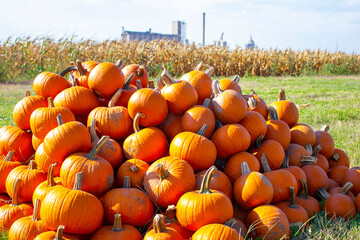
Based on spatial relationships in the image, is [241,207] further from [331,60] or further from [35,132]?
[331,60]

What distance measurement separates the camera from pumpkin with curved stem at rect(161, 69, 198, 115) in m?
3.10

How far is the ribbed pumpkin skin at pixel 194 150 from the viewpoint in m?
2.73

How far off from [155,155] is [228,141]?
2.05 ft

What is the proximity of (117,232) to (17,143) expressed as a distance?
4.92 ft

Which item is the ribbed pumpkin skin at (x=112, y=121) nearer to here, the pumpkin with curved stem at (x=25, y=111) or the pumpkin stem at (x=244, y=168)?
the pumpkin with curved stem at (x=25, y=111)

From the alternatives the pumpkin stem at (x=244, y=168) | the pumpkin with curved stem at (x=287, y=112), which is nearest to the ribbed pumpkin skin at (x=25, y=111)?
the pumpkin stem at (x=244, y=168)

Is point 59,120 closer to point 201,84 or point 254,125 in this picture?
point 201,84

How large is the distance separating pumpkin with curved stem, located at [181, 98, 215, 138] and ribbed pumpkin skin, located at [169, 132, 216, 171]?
0.44 ft

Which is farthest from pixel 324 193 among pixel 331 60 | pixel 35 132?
pixel 331 60

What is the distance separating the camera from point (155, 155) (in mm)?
2896

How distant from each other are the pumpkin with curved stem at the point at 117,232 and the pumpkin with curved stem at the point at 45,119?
1.03 meters

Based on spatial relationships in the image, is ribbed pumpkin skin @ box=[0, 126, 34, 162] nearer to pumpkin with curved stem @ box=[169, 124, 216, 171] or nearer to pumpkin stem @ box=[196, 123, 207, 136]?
pumpkin with curved stem @ box=[169, 124, 216, 171]

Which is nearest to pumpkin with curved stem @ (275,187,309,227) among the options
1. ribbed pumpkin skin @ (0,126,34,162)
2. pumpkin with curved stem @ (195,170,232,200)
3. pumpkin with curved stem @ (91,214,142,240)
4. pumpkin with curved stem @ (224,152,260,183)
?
pumpkin with curved stem @ (224,152,260,183)

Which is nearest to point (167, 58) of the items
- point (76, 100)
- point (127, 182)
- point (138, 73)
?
point (138, 73)
